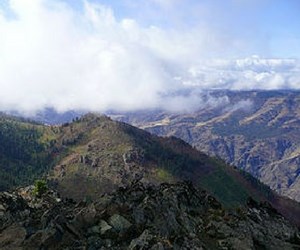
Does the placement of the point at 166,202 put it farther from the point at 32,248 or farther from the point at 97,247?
the point at 32,248

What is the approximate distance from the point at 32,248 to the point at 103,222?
506 inches

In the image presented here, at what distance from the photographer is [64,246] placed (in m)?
84.4

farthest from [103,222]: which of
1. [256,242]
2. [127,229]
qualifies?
[256,242]

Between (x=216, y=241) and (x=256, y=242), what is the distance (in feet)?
36.1

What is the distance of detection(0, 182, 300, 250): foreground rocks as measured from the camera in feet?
Result: 276

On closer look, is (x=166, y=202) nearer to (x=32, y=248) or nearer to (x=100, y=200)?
(x=100, y=200)

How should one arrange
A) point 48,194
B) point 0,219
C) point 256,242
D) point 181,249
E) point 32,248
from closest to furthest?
point 181,249, point 32,248, point 256,242, point 0,219, point 48,194

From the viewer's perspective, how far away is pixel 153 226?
3551 inches

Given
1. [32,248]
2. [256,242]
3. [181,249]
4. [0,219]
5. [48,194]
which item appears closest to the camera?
[181,249]

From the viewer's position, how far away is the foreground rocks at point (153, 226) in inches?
3317

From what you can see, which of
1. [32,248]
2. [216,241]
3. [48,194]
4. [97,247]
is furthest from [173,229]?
[48,194]

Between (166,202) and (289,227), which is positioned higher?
(166,202)

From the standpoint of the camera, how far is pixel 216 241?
89438 millimetres

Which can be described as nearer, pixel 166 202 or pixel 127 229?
pixel 127 229
